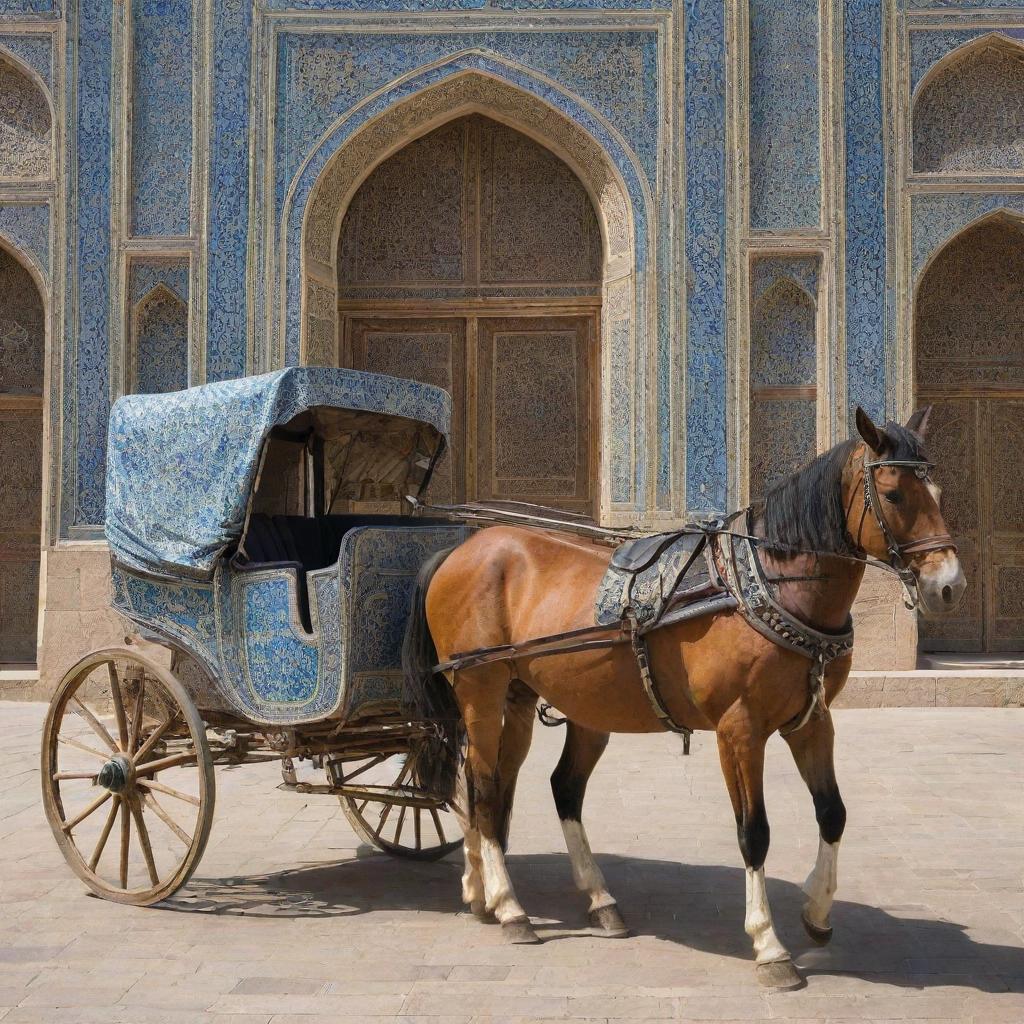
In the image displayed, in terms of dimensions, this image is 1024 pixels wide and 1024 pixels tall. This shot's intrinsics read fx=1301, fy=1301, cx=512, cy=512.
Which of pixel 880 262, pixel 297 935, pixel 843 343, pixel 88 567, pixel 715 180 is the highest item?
pixel 715 180

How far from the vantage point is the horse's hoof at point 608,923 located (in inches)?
186

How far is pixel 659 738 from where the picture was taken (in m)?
9.55

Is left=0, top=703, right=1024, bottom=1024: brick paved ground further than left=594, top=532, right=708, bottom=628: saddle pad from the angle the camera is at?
No

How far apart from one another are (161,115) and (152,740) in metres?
7.30

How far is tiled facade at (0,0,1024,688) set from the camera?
1075 cm

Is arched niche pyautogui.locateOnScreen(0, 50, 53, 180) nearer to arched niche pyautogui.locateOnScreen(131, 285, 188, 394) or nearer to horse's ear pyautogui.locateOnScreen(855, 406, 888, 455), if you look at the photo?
arched niche pyautogui.locateOnScreen(131, 285, 188, 394)

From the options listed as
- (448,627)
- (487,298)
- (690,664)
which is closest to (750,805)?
(690,664)

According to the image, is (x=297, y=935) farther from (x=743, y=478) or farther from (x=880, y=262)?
(x=880, y=262)

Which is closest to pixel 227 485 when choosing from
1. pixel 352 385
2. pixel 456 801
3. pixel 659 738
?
pixel 352 385

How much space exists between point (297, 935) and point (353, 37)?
840 centimetres

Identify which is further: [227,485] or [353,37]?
[353,37]

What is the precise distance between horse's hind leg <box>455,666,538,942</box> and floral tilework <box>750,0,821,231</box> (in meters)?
6.87

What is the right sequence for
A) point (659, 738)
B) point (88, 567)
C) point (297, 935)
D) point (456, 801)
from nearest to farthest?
point (297, 935)
point (456, 801)
point (659, 738)
point (88, 567)

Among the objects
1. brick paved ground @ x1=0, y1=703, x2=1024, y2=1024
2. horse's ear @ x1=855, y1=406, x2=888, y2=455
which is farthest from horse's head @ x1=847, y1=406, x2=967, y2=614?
brick paved ground @ x1=0, y1=703, x2=1024, y2=1024
